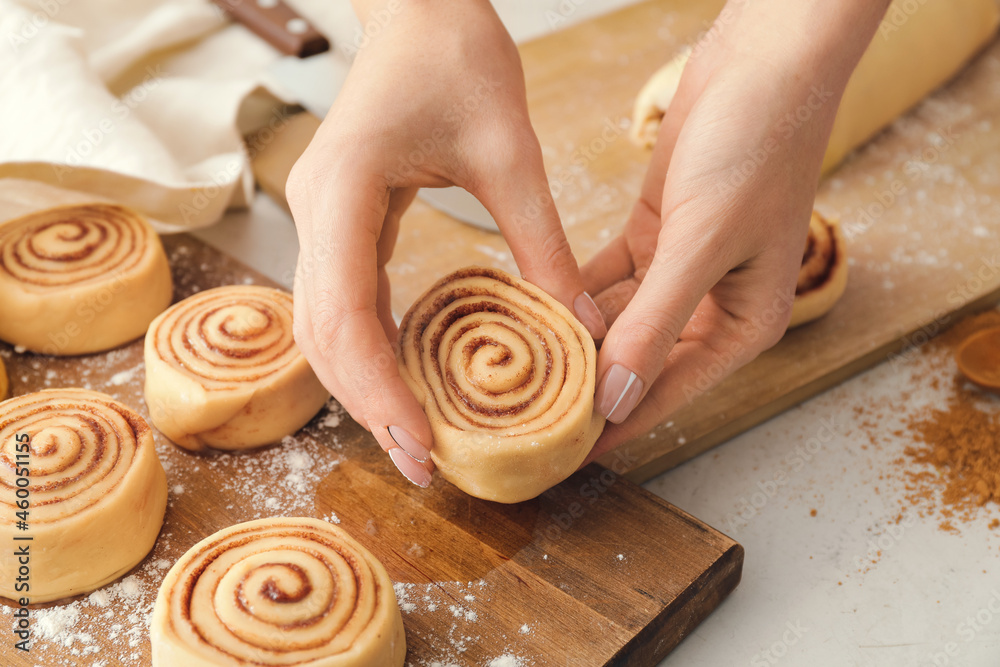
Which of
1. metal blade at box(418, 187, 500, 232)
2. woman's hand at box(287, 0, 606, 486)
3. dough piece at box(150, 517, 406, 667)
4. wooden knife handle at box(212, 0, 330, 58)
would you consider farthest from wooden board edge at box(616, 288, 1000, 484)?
wooden knife handle at box(212, 0, 330, 58)

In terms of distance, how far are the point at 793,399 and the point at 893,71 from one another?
1.32 m

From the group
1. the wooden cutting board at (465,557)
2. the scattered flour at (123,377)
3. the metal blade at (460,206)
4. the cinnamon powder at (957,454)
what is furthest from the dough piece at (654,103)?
the scattered flour at (123,377)

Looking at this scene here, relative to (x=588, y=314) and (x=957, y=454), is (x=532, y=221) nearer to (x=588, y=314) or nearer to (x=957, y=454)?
(x=588, y=314)

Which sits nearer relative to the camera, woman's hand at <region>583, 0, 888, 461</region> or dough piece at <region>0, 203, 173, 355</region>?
woman's hand at <region>583, 0, 888, 461</region>

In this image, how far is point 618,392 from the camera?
155 cm

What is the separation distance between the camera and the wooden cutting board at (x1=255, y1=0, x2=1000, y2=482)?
2086 millimetres

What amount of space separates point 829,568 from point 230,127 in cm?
198

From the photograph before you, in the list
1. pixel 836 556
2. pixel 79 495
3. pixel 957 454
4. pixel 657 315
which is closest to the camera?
pixel 657 315

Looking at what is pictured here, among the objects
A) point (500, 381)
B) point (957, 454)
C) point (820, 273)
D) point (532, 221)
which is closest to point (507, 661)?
point (500, 381)

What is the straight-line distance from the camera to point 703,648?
1629 mm

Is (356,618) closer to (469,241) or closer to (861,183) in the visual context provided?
(469,241)

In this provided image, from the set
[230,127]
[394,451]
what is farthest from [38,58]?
[394,451]

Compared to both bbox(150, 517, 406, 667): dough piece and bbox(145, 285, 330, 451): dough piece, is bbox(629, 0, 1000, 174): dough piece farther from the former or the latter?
bbox(150, 517, 406, 667): dough piece

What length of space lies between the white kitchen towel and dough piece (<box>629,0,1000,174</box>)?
A: 1.00m
